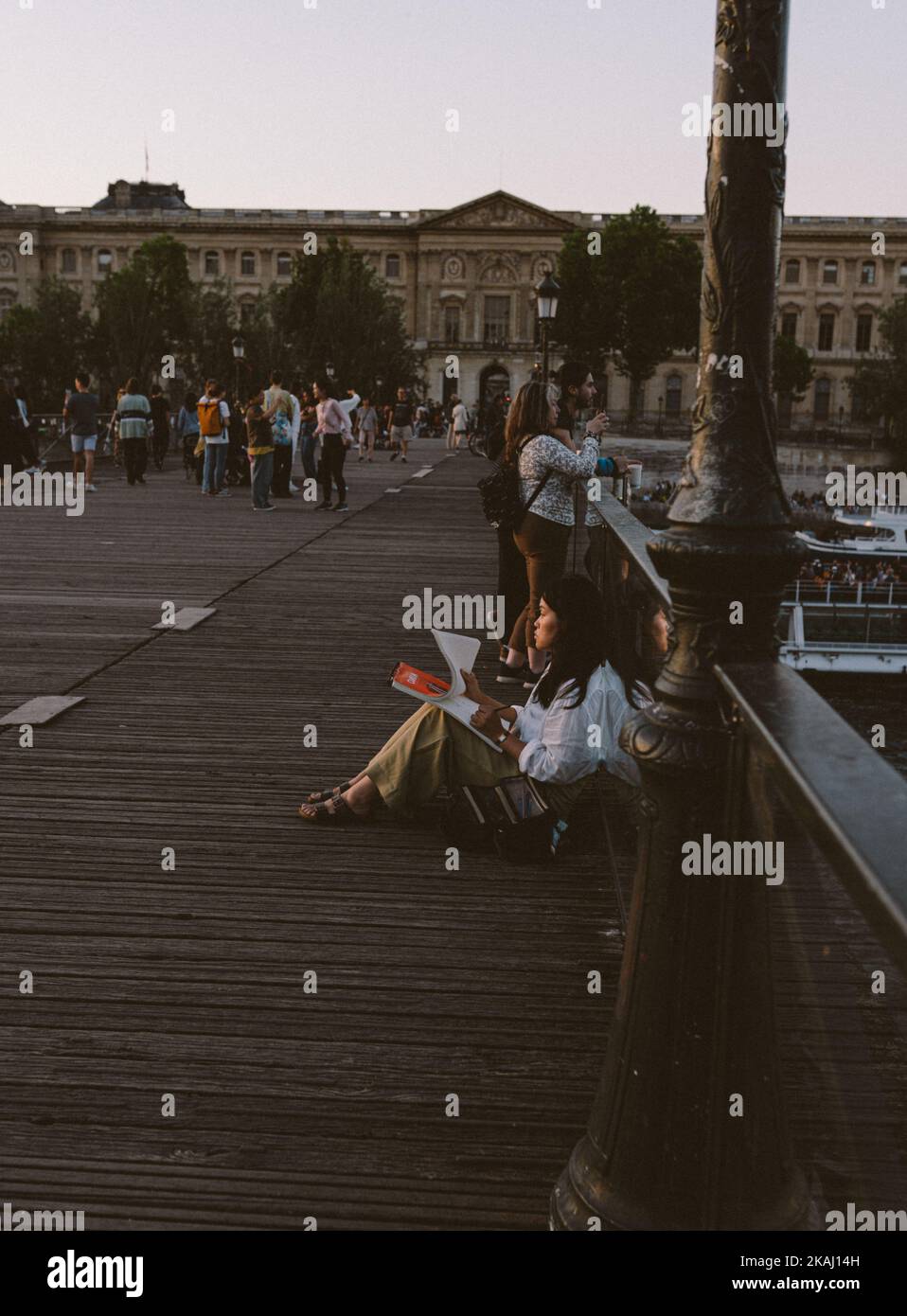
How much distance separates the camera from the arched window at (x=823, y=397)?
111 meters

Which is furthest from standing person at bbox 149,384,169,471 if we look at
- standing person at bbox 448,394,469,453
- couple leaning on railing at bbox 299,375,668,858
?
couple leaning on railing at bbox 299,375,668,858

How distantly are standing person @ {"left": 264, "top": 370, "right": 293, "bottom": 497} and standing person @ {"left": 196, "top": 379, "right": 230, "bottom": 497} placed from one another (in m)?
0.81

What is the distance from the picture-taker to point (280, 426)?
20.1m

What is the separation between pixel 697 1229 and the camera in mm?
2818

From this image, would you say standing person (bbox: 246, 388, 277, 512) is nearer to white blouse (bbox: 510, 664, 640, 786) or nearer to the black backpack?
the black backpack

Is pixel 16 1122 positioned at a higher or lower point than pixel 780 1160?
lower

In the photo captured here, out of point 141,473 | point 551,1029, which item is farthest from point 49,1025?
point 141,473

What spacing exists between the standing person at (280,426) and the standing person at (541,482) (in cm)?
1107

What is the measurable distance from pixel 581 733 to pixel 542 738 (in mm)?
188

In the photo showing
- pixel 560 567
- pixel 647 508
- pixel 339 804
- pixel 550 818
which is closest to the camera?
pixel 550 818

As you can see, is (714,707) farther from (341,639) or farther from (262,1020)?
(341,639)

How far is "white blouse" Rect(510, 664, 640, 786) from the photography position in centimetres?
509

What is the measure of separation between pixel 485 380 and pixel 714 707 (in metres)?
108
